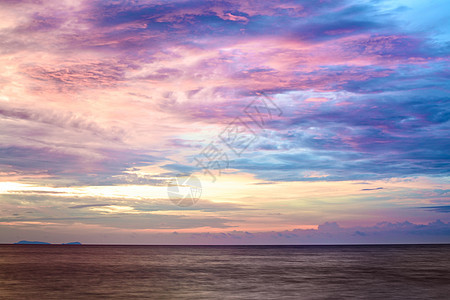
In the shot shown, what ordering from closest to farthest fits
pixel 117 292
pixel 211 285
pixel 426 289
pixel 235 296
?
1. pixel 235 296
2. pixel 117 292
3. pixel 426 289
4. pixel 211 285

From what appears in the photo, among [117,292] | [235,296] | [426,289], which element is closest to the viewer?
[235,296]

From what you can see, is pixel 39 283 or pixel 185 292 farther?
pixel 39 283

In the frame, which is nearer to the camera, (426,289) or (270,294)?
(270,294)

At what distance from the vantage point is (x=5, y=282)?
56.8 metres

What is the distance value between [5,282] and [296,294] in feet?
133

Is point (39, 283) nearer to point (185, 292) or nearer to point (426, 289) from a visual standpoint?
point (185, 292)

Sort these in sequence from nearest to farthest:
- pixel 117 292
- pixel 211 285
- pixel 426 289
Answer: pixel 117 292 < pixel 426 289 < pixel 211 285

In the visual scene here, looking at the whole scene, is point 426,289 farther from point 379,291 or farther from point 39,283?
point 39,283

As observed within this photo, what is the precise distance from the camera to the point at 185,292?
155 feet

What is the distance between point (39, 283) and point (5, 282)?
532cm

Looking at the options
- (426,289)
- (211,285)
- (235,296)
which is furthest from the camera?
(211,285)

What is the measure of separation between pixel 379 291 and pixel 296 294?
1127 cm

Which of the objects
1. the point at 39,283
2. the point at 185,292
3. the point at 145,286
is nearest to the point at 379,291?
the point at 185,292

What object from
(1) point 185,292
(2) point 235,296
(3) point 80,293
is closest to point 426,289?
(2) point 235,296
